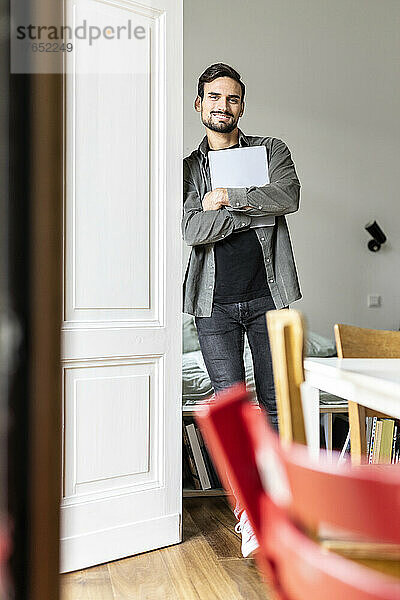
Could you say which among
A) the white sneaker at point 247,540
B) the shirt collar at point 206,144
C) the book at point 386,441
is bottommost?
the white sneaker at point 247,540

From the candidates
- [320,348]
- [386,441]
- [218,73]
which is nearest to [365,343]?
[386,441]

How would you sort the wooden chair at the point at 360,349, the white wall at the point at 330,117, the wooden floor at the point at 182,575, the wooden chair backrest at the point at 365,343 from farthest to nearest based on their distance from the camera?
the white wall at the point at 330,117, the wooden floor at the point at 182,575, the wooden chair backrest at the point at 365,343, the wooden chair at the point at 360,349

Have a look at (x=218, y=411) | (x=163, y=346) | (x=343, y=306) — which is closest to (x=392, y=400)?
(x=218, y=411)

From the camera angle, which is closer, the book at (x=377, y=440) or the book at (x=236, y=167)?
the book at (x=236, y=167)

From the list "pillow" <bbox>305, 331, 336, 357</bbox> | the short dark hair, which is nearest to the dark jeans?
the short dark hair

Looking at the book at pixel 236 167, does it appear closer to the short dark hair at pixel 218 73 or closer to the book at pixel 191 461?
the short dark hair at pixel 218 73

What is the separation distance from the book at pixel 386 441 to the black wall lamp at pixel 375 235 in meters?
2.30

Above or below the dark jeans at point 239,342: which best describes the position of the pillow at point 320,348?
below

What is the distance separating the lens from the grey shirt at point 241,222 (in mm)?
2709

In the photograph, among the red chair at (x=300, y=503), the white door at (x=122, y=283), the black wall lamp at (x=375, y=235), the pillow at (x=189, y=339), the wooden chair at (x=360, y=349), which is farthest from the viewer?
the black wall lamp at (x=375, y=235)

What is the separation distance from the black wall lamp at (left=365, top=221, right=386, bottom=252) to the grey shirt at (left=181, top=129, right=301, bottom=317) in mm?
2348

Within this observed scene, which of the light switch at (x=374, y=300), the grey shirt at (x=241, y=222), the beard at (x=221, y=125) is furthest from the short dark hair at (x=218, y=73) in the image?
the light switch at (x=374, y=300)

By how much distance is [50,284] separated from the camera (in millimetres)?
358

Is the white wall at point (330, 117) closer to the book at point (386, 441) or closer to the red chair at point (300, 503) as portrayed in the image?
the book at point (386, 441)
